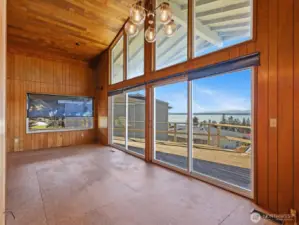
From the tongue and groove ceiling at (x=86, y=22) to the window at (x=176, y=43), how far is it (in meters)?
0.02

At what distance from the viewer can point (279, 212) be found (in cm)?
225

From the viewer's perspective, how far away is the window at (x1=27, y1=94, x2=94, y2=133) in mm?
6093

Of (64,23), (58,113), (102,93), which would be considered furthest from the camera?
(102,93)

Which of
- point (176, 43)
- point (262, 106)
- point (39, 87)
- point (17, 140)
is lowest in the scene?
point (17, 140)

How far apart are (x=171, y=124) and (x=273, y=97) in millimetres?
2504

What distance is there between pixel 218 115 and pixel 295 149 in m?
1.39

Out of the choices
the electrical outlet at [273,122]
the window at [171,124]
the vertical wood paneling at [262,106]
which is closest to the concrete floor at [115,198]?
the vertical wood paneling at [262,106]

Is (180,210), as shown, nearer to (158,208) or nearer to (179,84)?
(158,208)

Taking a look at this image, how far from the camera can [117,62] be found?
6.46 m

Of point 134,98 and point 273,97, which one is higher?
point 134,98

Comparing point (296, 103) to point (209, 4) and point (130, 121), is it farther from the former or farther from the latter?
point (130, 121)

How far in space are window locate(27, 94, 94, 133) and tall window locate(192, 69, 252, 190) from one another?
5245mm

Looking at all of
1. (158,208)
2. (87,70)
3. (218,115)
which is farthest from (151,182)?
(87,70)

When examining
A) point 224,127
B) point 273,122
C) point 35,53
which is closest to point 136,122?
point 224,127
